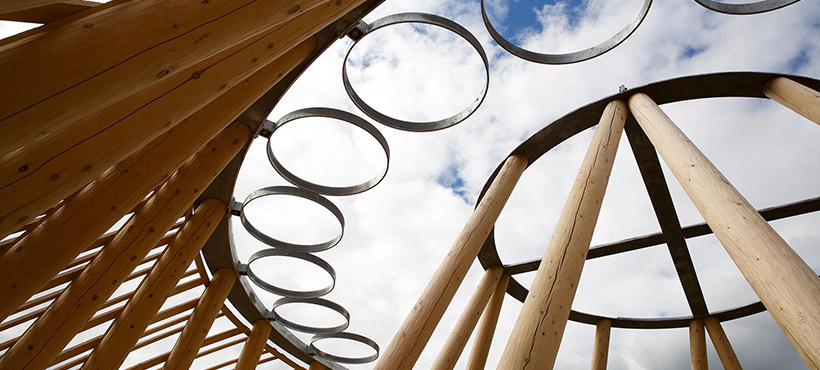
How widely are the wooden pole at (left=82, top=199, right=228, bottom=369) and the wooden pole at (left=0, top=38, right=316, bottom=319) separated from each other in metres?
3.44

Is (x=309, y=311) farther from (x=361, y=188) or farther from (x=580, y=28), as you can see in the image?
(x=580, y=28)

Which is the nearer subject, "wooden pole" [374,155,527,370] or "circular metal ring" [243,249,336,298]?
"wooden pole" [374,155,527,370]

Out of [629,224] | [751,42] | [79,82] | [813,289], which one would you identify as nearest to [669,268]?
[629,224]

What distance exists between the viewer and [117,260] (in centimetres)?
767

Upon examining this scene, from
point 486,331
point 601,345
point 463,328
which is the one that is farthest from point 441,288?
point 601,345

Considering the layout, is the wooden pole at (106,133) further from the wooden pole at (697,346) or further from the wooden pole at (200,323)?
the wooden pole at (697,346)

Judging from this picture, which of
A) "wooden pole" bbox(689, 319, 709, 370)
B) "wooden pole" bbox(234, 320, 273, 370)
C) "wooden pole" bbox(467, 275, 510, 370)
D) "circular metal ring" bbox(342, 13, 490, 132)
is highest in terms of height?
"wooden pole" bbox(689, 319, 709, 370)

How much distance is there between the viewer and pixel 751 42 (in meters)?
13.7

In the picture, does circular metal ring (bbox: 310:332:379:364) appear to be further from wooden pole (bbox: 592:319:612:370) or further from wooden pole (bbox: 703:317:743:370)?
wooden pole (bbox: 703:317:743:370)

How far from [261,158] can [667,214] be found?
11.5 m

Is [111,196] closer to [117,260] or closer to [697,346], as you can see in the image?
[117,260]

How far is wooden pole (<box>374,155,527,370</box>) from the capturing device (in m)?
6.13

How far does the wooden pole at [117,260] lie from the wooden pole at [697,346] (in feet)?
47.3

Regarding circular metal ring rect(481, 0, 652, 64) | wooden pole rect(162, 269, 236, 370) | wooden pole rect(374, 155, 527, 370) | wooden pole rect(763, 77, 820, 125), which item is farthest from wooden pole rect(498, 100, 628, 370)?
wooden pole rect(162, 269, 236, 370)
